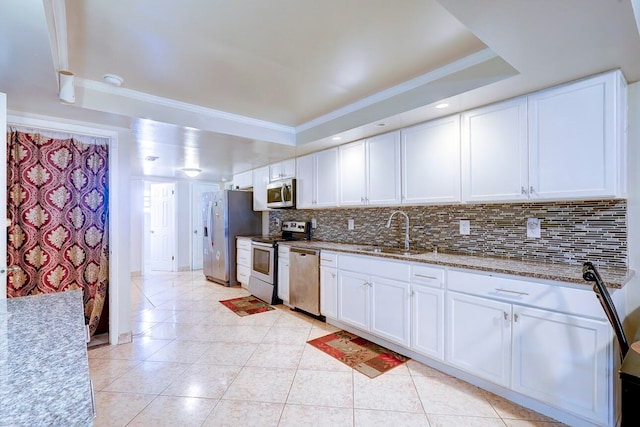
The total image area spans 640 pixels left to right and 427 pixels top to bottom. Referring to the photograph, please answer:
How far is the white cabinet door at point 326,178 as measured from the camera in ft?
12.3

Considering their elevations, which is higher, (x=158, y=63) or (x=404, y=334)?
(x=158, y=63)

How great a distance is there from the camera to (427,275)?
2447mm

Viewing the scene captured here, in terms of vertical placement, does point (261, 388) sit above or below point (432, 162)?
below

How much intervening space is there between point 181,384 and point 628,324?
303 cm

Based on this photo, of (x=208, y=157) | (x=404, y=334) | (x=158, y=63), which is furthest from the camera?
(x=208, y=157)

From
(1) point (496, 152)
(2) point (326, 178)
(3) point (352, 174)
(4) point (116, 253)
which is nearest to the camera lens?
(1) point (496, 152)

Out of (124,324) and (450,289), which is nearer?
(450,289)

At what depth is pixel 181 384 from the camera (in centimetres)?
227

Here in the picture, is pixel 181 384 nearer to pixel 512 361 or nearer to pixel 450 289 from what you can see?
pixel 450 289

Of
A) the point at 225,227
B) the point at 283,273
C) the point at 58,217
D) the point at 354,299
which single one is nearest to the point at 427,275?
the point at 354,299

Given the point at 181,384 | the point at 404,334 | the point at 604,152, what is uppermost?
the point at 604,152

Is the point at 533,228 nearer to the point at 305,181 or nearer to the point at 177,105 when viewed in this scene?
the point at 305,181

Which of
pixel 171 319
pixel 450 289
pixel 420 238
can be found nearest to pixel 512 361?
pixel 450 289

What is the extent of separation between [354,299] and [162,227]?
535 cm
